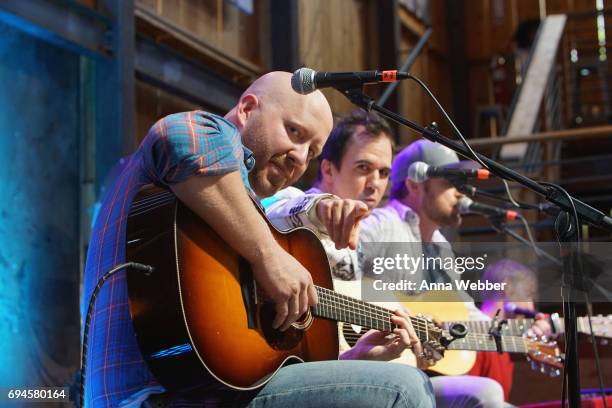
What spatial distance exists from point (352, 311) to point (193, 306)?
0.67m

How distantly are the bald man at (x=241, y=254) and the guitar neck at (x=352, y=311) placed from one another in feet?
0.68

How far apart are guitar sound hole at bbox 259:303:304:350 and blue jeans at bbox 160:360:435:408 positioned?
101mm

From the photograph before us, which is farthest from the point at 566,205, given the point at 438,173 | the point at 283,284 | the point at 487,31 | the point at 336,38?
the point at 487,31

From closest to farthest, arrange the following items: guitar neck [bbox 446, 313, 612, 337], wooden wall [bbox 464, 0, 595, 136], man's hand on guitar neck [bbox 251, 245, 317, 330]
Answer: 1. man's hand on guitar neck [bbox 251, 245, 317, 330]
2. guitar neck [bbox 446, 313, 612, 337]
3. wooden wall [bbox 464, 0, 595, 136]

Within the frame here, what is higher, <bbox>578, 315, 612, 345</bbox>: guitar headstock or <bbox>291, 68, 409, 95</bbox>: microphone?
<bbox>291, 68, 409, 95</bbox>: microphone

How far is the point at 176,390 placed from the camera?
1.80m

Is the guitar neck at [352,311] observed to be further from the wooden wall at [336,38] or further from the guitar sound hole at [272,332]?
the wooden wall at [336,38]

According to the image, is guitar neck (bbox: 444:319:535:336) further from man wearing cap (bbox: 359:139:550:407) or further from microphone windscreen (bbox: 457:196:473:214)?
microphone windscreen (bbox: 457:196:473:214)

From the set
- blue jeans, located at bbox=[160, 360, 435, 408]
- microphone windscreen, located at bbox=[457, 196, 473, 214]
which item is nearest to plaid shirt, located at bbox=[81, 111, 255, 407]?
blue jeans, located at bbox=[160, 360, 435, 408]

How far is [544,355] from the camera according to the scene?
3.50 meters

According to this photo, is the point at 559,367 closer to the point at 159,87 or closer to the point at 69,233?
the point at 69,233

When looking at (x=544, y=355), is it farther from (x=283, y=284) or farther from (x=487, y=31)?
(x=487, y=31)

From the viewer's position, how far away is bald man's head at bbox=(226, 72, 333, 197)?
2.29m

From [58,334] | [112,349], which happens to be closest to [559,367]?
[112,349]
